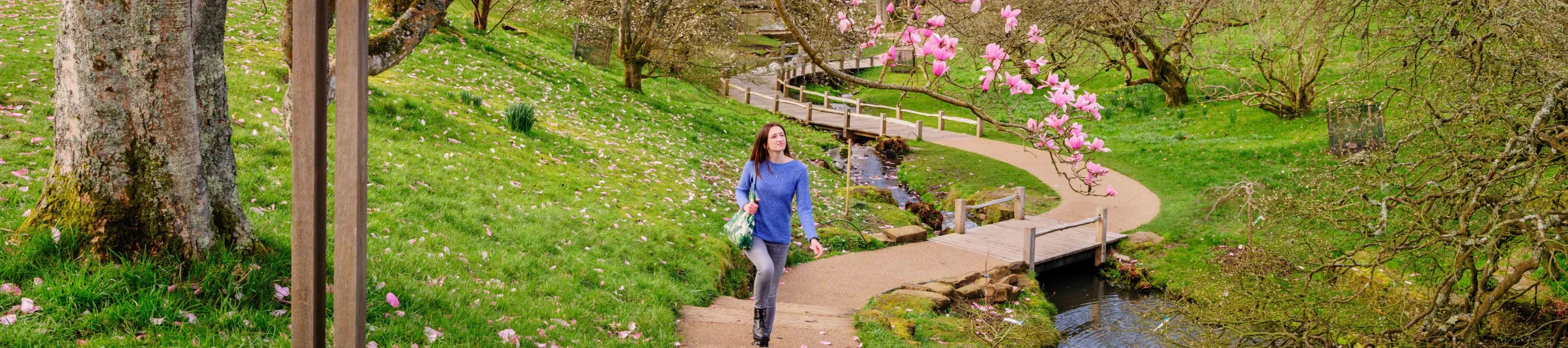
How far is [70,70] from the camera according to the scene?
4.11 metres

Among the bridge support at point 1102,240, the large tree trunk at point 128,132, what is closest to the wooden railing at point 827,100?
the bridge support at point 1102,240

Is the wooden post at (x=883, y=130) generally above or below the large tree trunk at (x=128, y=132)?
below

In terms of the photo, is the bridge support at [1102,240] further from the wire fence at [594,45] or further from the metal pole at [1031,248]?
the wire fence at [594,45]

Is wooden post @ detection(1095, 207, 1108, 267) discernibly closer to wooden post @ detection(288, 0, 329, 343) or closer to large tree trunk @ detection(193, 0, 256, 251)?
large tree trunk @ detection(193, 0, 256, 251)

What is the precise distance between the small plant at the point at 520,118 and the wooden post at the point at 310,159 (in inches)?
365

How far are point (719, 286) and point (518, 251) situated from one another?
1970mm

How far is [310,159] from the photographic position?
241 cm

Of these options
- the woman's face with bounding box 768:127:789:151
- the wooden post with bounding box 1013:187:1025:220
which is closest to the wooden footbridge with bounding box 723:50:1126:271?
the wooden post with bounding box 1013:187:1025:220

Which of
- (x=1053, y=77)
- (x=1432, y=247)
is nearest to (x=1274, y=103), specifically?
(x=1432, y=247)

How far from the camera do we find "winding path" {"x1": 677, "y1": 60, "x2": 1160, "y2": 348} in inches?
249

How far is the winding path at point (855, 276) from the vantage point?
20.8 feet

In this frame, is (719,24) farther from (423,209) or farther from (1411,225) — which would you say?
(1411,225)

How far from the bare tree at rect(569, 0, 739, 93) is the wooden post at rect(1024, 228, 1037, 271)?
6874 mm

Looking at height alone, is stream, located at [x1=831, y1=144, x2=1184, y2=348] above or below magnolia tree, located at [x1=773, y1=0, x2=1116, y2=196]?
below
